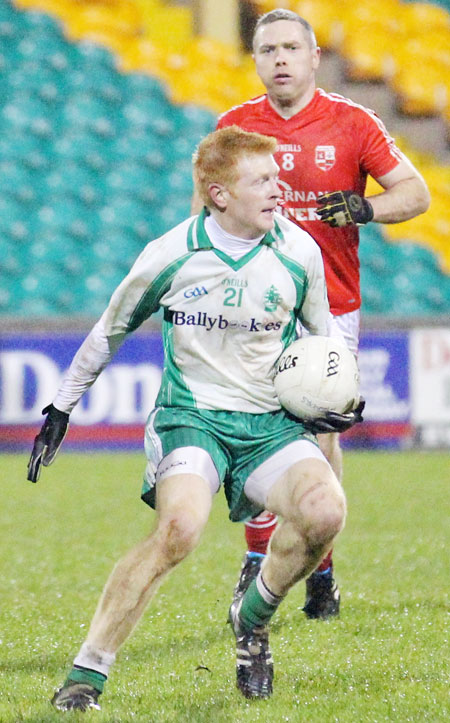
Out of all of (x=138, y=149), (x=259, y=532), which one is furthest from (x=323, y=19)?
(x=259, y=532)

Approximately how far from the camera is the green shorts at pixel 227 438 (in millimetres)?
4043

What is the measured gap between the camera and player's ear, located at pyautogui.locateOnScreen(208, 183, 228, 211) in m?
4.05

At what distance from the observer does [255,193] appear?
4.02 m

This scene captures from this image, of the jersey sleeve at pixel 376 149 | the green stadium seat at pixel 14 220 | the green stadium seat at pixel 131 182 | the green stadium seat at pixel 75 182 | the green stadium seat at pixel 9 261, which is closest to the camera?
the jersey sleeve at pixel 376 149

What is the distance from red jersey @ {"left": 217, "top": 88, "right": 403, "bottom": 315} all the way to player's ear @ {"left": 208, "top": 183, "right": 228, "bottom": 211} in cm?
136

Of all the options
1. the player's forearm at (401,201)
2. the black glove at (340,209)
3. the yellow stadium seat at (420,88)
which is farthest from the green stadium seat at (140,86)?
the black glove at (340,209)

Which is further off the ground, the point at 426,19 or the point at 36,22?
the point at 426,19

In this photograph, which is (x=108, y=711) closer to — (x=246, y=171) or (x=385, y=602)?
(x=246, y=171)

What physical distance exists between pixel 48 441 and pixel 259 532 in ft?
5.00

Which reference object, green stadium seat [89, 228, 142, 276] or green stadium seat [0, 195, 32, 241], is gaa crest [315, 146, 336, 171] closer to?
green stadium seat [89, 228, 142, 276]

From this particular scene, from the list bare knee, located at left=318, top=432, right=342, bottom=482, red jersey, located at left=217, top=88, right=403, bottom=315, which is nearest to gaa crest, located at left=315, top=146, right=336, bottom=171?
red jersey, located at left=217, top=88, right=403, bottom=315

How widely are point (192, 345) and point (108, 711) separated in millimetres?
1196

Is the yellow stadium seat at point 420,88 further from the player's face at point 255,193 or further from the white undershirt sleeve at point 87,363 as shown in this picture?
the white undershirt sleeve at point 87,363

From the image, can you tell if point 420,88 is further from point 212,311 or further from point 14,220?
point 212,311
